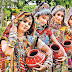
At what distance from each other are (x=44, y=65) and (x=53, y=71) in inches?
23.2

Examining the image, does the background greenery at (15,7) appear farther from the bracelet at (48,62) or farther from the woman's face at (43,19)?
the bracelet at (48,62)

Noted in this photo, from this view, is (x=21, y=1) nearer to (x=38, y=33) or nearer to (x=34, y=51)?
(x=38, y=33)

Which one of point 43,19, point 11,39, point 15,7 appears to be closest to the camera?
point 11,39

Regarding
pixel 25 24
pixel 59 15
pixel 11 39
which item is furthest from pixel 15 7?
pixel 11 39

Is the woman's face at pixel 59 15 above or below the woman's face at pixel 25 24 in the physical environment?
above

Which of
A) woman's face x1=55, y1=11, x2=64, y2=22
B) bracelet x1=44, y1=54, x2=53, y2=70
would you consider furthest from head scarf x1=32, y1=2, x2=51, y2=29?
bracelet x1=44, y1=54, x2=53, y2=70

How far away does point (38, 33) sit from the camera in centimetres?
219

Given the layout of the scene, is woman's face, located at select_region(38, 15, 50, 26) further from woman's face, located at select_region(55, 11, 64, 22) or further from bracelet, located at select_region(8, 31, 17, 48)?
bracelet, located at select_region(8, 31, 17, 48)

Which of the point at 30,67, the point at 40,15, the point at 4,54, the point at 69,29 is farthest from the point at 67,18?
the point at 4,54

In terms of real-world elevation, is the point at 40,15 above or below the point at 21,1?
below

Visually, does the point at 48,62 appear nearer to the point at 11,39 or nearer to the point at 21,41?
the point at 21,41

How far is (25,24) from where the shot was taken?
1827 mm

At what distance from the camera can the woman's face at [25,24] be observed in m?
1.82

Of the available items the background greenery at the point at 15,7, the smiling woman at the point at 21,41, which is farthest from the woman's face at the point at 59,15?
the smiling woman at the point at 21,41
